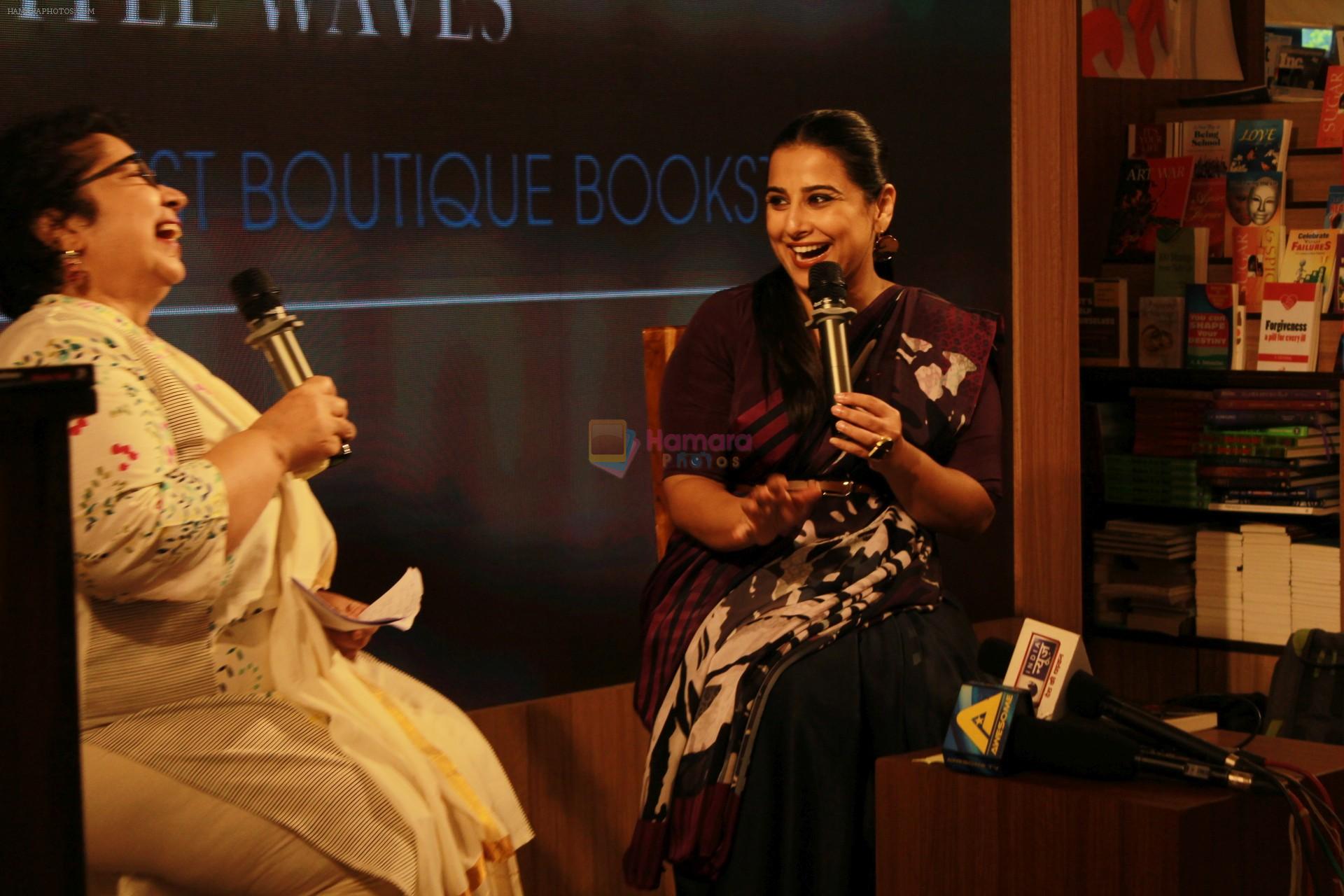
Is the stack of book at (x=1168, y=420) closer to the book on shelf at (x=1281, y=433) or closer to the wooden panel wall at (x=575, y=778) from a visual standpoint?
the book on shelf at (x=1281, y=433)

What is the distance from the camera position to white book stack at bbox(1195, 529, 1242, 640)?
15.0ft

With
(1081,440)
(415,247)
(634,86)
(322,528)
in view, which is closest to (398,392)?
(415,247)

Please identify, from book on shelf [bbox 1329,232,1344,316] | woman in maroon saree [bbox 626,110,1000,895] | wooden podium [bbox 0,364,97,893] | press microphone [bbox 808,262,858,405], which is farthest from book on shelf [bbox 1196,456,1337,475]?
wooden podium [bbox 0,364,97,893]

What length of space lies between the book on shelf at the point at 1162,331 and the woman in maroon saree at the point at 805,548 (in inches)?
77.3

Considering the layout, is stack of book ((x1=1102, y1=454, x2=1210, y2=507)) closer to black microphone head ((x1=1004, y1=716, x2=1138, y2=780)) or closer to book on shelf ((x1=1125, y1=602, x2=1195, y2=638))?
book on shelf ((x1=1125, y1=602, x2=1195, y2=638))

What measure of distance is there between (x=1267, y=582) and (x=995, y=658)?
2367mm

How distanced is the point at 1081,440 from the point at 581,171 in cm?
229

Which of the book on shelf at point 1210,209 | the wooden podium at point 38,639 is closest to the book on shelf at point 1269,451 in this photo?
the book on shelf at point 1210,209

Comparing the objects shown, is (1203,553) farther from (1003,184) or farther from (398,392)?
(398,392)

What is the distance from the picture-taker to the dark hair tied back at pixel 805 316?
2.83 m

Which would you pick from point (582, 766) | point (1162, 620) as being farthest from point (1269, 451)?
point (582, 766)

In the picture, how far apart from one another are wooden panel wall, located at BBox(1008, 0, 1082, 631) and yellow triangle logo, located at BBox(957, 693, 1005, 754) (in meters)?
1.95

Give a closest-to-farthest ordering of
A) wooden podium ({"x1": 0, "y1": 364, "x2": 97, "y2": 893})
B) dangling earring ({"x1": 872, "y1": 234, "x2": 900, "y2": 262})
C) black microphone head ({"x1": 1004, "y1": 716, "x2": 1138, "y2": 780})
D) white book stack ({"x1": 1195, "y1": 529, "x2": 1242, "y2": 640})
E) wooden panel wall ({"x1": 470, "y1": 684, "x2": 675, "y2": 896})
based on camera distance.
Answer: wooden podium ({"x1": 0, "y1": 364, "x2": 97, "y2": 893}), black microphone head ({"x1": 1004, "y1": 716, "x2": 1138, "y2": 780}), dangling earring ({"x1": 872, "y1": 234, "x2": 900, "y2": 262}), wooden panel wall ({"x1": 470, "y1": 684, "x2": 675, "y2": 896}), white book stack ({"x1": 1195, "y1": 529, "x2": 1242, "y2": 640})

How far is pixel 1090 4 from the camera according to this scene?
4.84 metres
